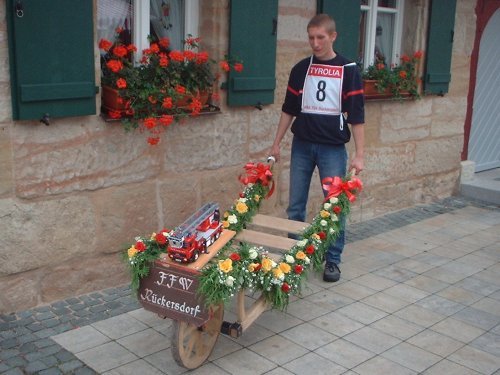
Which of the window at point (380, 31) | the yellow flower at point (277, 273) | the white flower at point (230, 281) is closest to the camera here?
the white flower at point (230, 281)

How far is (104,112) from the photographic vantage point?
458 centimetres

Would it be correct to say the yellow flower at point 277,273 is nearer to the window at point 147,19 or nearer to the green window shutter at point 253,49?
the green window shutter at point 253,49

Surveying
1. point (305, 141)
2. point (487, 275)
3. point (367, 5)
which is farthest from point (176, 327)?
point (367, 5)

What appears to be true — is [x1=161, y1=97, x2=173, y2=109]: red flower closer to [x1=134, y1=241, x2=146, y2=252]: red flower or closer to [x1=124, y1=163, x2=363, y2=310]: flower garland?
[x1=124, y1=163, x2=363, y2=310]: flower garland

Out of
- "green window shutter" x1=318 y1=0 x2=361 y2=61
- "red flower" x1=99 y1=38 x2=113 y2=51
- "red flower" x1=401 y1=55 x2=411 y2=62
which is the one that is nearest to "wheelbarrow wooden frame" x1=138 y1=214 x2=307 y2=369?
"red flower" x1=99 y1=38 x2=113 y2=51

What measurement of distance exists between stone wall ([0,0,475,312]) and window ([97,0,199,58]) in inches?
5.3

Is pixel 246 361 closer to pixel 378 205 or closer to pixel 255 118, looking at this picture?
pixel 255 118

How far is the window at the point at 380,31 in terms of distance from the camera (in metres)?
6.97

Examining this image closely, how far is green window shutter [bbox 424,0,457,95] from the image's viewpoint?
7.26m

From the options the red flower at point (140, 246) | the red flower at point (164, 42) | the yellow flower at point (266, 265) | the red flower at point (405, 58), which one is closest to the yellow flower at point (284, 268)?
the yellow flower at point (266, 265)

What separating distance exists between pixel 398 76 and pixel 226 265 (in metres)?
4.17

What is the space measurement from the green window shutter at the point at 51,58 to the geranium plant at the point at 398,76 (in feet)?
10.9

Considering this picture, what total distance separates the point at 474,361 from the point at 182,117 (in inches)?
101

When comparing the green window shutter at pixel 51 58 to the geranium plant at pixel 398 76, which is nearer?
the green window shutter at pixel 51 58
